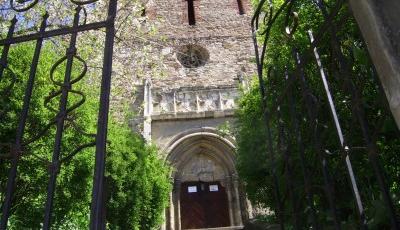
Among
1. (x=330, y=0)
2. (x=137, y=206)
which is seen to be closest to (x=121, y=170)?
(x=137, y=206)

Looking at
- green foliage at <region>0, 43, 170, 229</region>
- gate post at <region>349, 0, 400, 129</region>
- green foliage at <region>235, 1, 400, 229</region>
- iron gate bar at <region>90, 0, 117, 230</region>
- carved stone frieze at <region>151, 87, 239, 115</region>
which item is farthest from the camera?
carved stone frieze at <region>151, 87, 239, 115</region>

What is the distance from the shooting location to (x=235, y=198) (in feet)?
44.1

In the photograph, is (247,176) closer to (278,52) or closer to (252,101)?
(252,101)

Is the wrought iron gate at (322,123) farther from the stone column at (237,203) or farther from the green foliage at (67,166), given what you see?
the stone column at (237,203)

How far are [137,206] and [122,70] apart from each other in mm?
4521

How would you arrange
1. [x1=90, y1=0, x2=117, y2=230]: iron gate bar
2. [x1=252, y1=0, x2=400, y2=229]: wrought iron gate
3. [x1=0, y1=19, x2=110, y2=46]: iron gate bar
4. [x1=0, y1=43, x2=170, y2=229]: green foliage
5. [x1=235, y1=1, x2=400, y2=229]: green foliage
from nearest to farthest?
[x1=252, y1=0, x2=400, y2=229]: wrought iron gate → [x1=90, y1=0, x2=117, y2=230]: iron gate bar → [x1=235, y1=1, x2=400, y2=229]: green foliage → [x1=0, y1=19, x2=110, y2=46]: iron gate bar → [x1=0, y1=43, x2=170, y2=229]: green foliage

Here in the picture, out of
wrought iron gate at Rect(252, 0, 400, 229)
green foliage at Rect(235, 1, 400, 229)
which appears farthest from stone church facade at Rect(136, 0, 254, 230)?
wrought iron gate at Rect(252, 0, 400, 229)

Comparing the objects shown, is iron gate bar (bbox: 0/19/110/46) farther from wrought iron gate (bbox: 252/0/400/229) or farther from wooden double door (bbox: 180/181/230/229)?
wooden double door (bbox: 180/181/230/229)

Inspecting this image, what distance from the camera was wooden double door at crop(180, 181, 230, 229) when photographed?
44.4ft

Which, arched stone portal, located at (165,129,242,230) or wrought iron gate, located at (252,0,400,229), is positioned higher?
arched stone portal, located at (165,129,242,230)

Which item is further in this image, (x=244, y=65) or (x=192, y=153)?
(x=244, y=65)

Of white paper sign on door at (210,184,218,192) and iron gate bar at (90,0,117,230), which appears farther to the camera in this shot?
white paper sign on door at (210,184,218,192)

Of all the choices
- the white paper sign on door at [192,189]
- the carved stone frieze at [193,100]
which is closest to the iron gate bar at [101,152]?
the carved stone frieze at [193,100]

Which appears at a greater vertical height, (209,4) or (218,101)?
(209,4)
